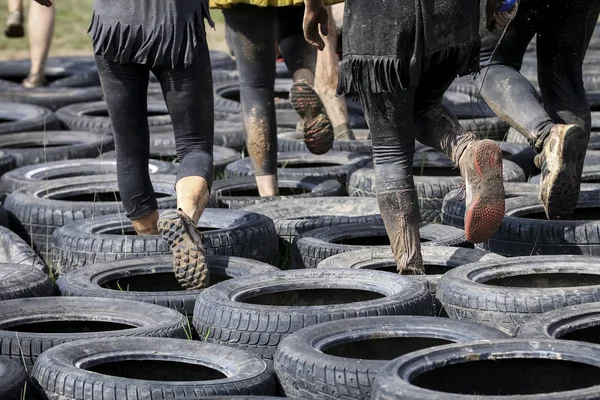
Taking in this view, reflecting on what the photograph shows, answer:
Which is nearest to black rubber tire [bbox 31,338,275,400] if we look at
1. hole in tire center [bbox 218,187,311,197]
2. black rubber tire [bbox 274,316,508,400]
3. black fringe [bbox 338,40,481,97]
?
black rubber tire [bbox 274,316,508,400]

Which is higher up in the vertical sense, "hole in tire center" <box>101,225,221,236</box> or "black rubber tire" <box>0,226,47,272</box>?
"hole in tire center" <box>101,225,221,236</box>

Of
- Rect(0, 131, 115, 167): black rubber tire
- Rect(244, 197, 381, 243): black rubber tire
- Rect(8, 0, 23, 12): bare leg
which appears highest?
Rect(8, 0, 23, 12): bare leg

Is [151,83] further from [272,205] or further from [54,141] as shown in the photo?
[272,205]

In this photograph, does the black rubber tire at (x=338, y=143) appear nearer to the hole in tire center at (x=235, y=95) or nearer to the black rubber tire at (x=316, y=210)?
the black rubber tire at (x=316, y=210)

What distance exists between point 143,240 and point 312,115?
52.5 inches

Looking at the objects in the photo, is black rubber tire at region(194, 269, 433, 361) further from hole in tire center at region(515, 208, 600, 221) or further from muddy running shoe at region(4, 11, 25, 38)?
muddy running shoe at region(4, 11, 25, 38)

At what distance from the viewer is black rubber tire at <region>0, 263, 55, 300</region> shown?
5.02 m

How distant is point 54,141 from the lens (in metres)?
8.62

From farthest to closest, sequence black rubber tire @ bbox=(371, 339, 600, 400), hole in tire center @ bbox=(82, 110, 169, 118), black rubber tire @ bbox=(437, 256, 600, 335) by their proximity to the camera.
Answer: hole in tire center @ bbox=(82, 110, 169, 118), black rubber tire @ bbox=(437, 256, 600, 335), black rubber tire @ bbox=(371, 339, 600, 400)

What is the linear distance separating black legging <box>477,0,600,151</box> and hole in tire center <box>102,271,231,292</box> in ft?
4.91

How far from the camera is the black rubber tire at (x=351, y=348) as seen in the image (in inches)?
151

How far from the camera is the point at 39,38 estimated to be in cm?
1088

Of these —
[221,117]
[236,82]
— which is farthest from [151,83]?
[221,117]

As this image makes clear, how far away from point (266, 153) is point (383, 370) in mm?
3264
